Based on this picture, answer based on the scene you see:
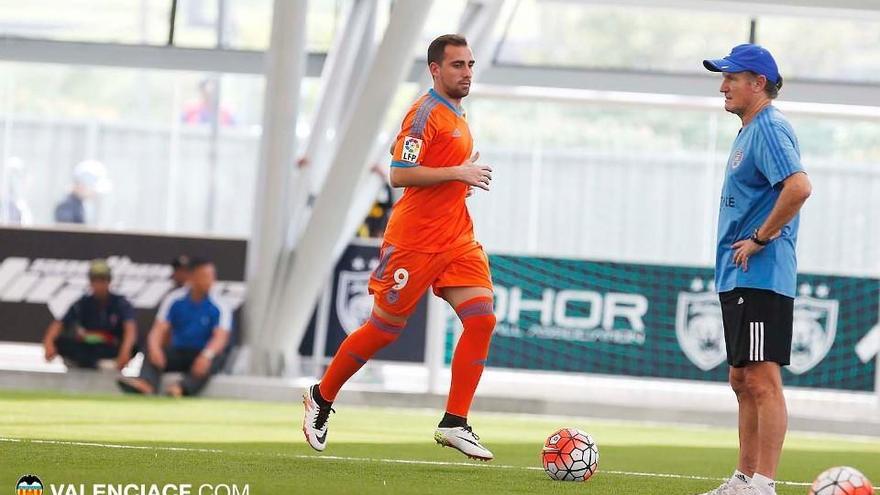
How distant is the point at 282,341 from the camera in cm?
1449

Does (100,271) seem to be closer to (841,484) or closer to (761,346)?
(761,346)

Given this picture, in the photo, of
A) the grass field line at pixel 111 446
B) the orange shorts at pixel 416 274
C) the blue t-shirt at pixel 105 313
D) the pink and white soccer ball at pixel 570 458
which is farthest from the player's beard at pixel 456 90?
the blue t-shirt at pixel 105 313

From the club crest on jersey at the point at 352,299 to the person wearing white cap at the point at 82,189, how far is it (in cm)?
533

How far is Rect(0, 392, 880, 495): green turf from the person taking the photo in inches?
251

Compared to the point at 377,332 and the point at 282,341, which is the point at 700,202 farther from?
the point at 377,332

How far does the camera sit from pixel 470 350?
723 centimetres

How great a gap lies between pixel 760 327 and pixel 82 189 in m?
14.3

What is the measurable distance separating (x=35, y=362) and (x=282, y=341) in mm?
2752

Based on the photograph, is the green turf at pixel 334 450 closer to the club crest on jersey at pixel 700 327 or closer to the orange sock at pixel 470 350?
the orange sock at pixel 470 350

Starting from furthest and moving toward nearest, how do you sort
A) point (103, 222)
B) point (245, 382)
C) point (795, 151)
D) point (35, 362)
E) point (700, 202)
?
point (103, 222), point (700, 202), point (35, 362), point (245, 382), point (795, 151)

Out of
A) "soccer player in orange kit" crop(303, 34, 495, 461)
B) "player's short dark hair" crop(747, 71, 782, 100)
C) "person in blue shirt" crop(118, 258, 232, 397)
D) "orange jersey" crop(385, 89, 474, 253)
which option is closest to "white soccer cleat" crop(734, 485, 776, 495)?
"soccer player in orange kit" crop(303, 34, 495, 461)

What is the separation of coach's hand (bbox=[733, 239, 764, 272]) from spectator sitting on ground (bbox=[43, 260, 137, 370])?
886 cm

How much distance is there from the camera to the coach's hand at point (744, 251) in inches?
241

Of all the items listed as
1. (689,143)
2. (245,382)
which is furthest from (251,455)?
(689,143)
